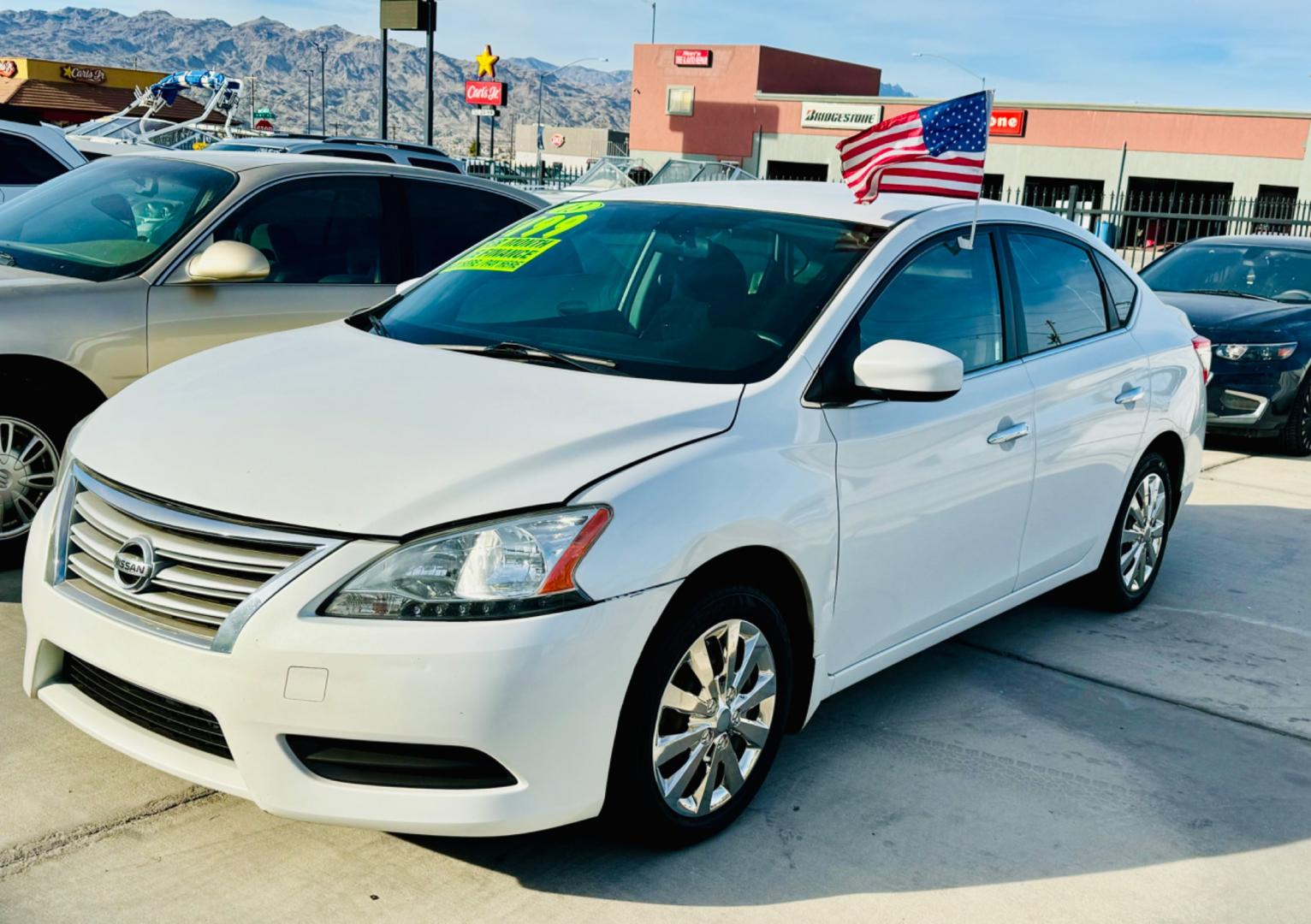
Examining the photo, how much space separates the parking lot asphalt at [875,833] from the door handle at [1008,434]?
0.93 metres

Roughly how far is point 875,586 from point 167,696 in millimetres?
1910

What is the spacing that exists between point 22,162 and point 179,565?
7402mm

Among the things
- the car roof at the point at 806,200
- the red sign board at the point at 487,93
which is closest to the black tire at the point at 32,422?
the car roof at the point at 806,200

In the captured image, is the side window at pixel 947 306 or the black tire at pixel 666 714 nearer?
the black tire at pixel 666 714

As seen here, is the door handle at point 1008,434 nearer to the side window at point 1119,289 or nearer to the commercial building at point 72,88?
the side window at point 1119,289

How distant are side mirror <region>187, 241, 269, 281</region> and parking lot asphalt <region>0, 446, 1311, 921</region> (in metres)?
1.45

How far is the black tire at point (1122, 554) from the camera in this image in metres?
5.30

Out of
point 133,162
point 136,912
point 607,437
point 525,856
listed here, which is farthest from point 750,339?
Answer: point 133,162

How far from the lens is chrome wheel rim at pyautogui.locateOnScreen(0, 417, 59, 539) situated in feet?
16.4

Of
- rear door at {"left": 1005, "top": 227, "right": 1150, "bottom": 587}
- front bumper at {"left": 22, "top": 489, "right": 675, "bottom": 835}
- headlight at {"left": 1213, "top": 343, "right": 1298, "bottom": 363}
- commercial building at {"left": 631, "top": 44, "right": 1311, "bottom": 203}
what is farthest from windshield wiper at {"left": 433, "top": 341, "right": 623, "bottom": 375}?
commercial building at {"left": 631, "top": 44, "right": 1311, "bottom": 203}

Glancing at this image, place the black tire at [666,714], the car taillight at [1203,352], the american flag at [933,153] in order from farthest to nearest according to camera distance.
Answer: the car taillight at [1203,352]
the american flag at [933,153]
the black tire at [666,714]

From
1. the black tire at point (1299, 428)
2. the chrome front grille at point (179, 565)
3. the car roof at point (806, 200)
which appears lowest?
the black tire at point (1299, 428)

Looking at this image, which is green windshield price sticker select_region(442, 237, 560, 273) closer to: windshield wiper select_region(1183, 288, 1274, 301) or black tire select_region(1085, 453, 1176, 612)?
black tire select_region(1085, 453, 1176, 612)

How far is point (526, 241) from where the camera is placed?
4648 mm
